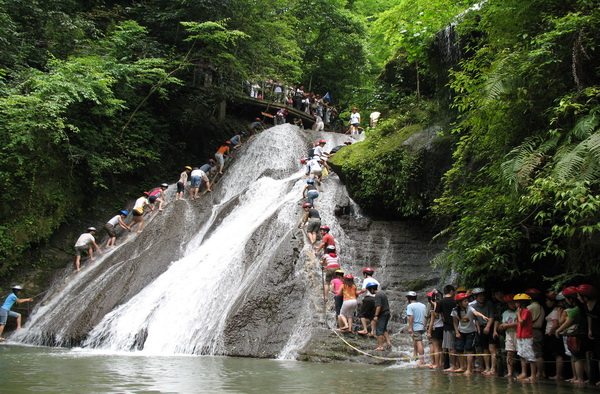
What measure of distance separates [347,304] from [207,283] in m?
4.60

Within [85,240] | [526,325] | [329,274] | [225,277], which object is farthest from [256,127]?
[526,325]

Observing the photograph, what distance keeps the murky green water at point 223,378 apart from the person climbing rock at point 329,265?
2.88 meters

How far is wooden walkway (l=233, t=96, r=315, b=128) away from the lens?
27688mm

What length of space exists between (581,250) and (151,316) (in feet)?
32.5

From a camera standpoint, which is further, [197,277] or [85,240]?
[85,240]

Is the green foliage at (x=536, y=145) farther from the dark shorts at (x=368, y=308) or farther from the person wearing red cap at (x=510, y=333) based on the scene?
the dark shorts at (x=368, y=308)

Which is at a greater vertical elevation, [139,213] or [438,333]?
[139,213]

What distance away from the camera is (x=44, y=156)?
18.7 m

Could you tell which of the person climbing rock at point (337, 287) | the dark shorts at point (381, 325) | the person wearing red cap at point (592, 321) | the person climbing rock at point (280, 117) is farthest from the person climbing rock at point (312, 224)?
the person climbing rock at point (280, 117)

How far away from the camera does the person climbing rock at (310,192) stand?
15328mm

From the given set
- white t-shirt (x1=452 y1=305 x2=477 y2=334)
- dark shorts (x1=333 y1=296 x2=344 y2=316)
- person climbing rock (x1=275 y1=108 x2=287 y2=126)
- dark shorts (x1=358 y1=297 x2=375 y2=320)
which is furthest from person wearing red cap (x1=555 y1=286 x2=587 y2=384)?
person climbing rock (x1=275 y1=108 x2=287 y2=126)

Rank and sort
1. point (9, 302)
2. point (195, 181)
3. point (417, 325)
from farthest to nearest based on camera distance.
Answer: point (195, 181) → point (9, 302) → point (417, 325)

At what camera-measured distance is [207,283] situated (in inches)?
533

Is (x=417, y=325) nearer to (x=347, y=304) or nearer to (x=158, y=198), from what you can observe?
(x=347, y=304)
